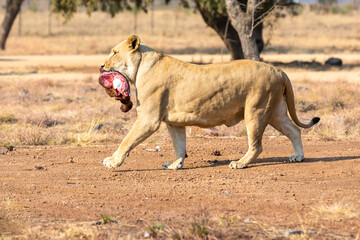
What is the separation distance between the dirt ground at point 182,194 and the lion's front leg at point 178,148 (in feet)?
0.43

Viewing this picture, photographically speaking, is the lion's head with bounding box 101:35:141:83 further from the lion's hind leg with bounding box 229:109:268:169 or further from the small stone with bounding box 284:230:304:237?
the small stone with bounding box 284:230:304:237

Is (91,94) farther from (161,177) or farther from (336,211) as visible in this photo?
(336,211)

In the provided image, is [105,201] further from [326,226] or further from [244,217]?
[326,226]

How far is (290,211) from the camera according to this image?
675 centimetres

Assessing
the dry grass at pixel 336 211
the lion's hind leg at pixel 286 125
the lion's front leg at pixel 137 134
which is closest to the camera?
the dry grass at pixel 336 211

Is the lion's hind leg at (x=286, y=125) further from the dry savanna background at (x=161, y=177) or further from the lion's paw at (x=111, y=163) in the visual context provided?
the lion's paw at (x=111, y=163)

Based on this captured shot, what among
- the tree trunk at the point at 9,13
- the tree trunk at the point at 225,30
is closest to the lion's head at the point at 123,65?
the tree trunk at the point at 225,30

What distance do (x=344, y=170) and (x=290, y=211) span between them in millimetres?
2245

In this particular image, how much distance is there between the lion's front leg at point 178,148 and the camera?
8.96 m

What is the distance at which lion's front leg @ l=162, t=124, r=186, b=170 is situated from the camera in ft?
29.4

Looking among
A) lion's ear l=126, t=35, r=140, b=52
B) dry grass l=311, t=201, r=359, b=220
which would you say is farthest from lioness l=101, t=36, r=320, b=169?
dry grass l=311, t=201, r=359, b=220

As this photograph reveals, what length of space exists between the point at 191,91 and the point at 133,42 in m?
1.02

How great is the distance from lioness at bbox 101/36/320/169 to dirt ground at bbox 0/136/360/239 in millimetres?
636

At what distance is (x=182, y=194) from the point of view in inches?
298
